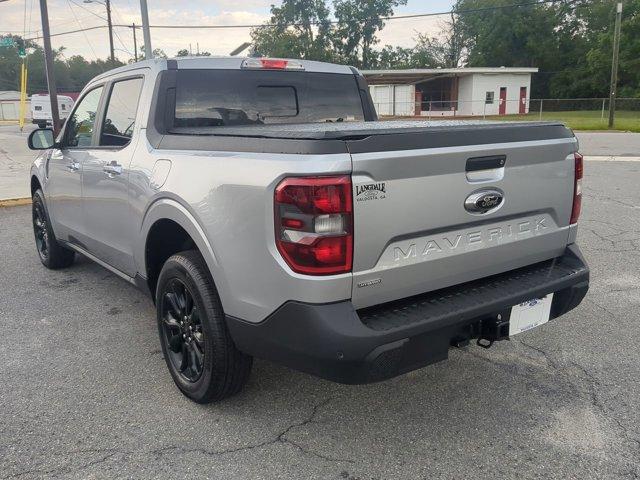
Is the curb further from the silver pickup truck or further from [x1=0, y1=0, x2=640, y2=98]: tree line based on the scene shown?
[x1=0, y1=0, x2=640, y2=98]: tree line

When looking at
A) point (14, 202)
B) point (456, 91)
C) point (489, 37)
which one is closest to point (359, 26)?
point (489, 37)

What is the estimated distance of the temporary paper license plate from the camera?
2.87 m

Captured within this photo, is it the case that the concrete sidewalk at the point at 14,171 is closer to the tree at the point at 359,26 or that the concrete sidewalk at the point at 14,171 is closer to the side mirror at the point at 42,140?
the side mirror at the point at 42,140

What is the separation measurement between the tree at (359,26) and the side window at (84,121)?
67606 millimetres

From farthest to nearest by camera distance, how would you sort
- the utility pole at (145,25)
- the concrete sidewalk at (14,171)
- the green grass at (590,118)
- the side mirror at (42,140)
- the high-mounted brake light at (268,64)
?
the green grass at (590,118) < the utility pole at (145,25) < the concrete sidewalk at (14,171) < the side mirror at (42,140) < the high-mounted brake light at (268,64)

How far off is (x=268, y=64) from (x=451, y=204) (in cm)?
204

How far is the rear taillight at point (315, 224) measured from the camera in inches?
89.4

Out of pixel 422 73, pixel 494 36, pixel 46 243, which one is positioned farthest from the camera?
pixel 494 36

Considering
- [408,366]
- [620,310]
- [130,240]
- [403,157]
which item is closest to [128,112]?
[130,240]

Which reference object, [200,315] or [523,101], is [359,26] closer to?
[523,101]

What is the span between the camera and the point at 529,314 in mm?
2941

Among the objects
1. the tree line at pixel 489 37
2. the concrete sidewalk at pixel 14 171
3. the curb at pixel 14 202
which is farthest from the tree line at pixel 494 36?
the curb at pixel 14 202

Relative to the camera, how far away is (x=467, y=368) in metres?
3.58

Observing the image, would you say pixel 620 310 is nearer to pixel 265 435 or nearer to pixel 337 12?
pixel 265 435
